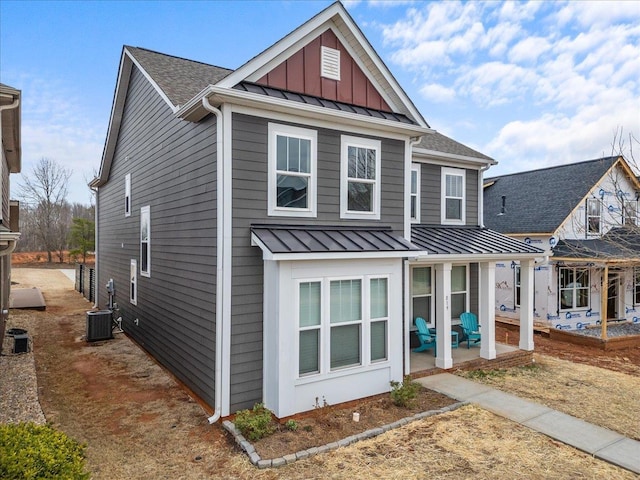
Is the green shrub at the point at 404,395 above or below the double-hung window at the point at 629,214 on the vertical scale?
below

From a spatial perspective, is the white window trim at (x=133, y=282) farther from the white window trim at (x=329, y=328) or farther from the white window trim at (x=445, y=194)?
the white window trim at (x=445, y=194)

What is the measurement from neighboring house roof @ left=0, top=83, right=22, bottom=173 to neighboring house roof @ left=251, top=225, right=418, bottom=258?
476 cm

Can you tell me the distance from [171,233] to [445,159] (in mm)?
7618

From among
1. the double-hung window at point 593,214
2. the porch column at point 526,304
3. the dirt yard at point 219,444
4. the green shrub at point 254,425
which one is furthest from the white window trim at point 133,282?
the double-hung window at point 593,214

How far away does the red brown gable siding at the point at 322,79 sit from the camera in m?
7.39

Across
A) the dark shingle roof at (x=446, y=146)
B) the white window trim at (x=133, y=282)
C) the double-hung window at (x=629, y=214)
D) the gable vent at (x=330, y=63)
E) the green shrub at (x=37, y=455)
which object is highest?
the gable vent at (x=330, y=63)

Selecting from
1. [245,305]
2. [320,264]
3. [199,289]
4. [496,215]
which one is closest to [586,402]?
[320,264]

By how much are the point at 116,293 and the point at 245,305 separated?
9276 mm

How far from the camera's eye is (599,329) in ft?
50.4

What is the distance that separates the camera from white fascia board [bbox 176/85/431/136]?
6.30 meters

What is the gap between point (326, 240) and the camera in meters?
7.03

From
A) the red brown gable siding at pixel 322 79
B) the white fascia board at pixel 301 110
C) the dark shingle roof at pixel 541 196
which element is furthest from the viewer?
the dark shingle roof at pixel 541 196

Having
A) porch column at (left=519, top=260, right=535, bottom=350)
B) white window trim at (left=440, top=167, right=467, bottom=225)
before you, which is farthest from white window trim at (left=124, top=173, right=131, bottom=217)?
porch column at (left=519, top=260, right=535, bottom=350)

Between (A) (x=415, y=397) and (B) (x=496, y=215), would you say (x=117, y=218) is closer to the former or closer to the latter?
(A) (x=415, y=397)
